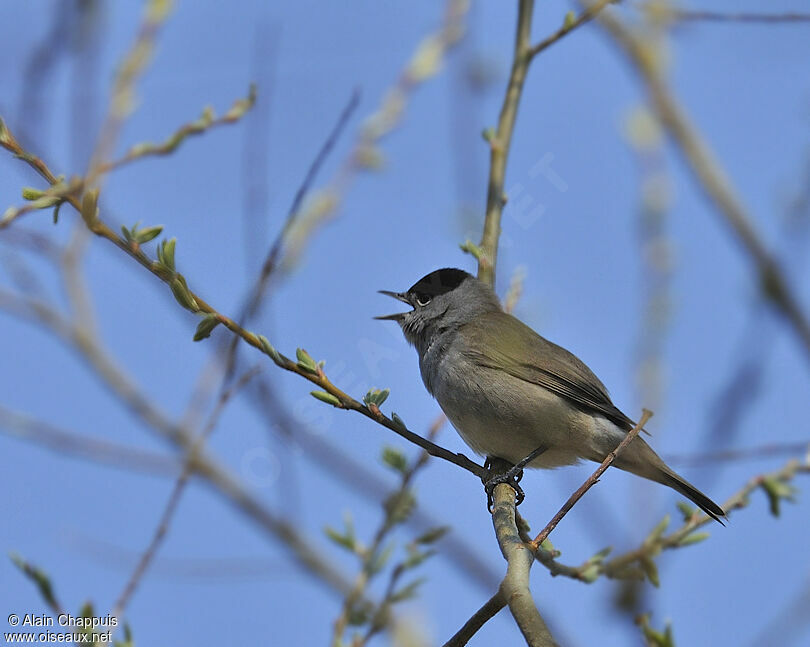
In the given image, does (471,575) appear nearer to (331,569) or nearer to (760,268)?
(331,569)

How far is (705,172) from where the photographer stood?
19.5 feet

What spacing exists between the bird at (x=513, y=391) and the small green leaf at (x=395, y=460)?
1.25 meters

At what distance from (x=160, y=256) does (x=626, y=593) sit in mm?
2351

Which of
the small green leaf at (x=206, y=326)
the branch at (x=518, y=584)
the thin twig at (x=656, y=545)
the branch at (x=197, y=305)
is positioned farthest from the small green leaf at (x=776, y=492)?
the small green leaf at (x=206, y=326)

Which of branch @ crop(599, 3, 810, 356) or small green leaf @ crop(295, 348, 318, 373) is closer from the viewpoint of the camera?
small green leaf @ crop(295, 348, 318, 373)

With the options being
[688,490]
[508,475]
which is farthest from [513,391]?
[688,490]

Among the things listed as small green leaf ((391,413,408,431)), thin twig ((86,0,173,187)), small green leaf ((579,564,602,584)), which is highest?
thin twig ((86,0,173,187))

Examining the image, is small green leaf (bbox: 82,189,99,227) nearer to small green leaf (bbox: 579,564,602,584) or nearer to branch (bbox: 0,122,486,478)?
branch (bbox: 0,122,486,478)

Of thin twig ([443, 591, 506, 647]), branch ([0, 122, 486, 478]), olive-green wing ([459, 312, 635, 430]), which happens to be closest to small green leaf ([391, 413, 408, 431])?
branch ([0, 122, 486, 478])

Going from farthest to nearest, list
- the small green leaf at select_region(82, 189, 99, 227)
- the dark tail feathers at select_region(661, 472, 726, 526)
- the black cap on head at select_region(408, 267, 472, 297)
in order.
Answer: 1. the black cap on head at select_region(408, 267, 472, 297)
2. the dark tail feathers at select_region(661, 472, 726, 526)
3. the small green leaf at select_region(82, 189, 99, 227)

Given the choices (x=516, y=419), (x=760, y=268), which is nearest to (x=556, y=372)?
(x=516, y=419)

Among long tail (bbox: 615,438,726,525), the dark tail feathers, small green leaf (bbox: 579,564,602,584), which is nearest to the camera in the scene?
small green leaf (bbox: 579,564,602,584)

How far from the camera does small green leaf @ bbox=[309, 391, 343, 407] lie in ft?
9.33

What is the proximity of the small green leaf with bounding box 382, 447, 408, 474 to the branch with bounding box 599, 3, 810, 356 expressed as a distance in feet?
8.46
